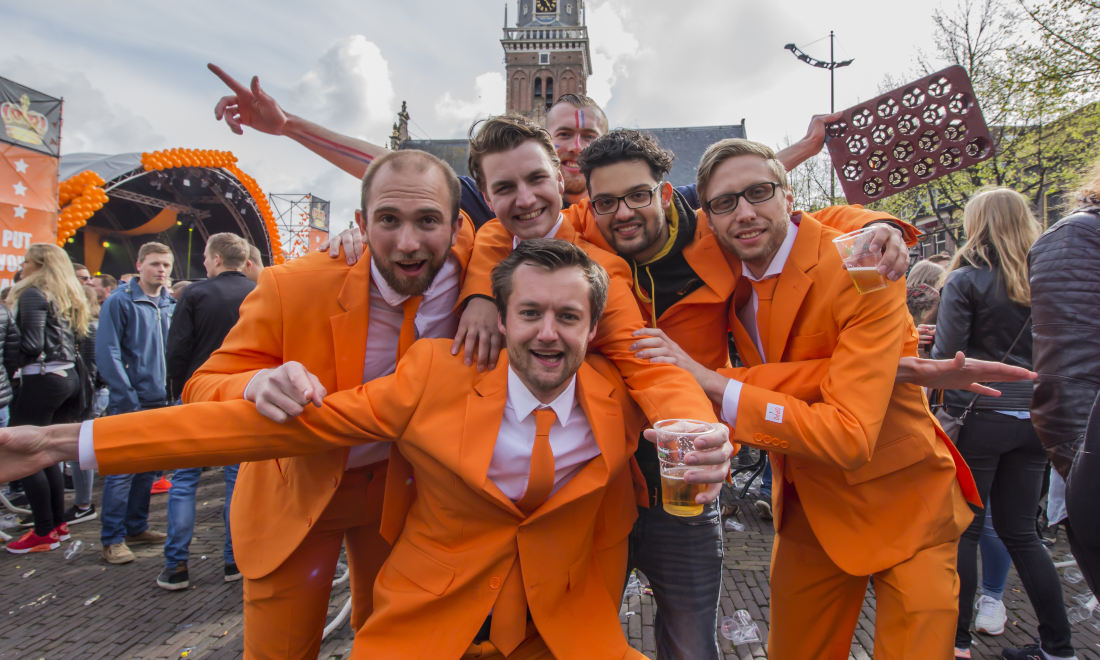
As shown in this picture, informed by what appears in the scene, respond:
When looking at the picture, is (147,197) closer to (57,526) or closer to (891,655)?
(57,526)

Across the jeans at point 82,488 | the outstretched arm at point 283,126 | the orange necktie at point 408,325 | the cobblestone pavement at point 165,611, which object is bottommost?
the cobblestone pavement at point 165,611

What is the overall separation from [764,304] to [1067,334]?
3.13ft

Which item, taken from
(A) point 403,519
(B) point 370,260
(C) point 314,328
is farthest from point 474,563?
(B) point 370,260

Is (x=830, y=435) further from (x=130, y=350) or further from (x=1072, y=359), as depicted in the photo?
(x=130, y=350)

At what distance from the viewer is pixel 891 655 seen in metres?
2.01

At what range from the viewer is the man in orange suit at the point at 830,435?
1.92 metres

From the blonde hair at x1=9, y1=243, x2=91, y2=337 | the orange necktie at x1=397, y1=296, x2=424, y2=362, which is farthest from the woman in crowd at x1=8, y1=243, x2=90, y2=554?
the orange necktie at x1=397, y1=296, x2=424, y2=362

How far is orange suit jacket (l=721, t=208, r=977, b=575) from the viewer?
189 cm

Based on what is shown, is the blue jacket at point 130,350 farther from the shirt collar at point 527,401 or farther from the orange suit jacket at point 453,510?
the shirt collar at point 527,401

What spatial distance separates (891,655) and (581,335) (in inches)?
65.0

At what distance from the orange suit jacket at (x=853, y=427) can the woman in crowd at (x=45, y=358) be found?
6003mm

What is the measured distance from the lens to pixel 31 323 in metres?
4.80

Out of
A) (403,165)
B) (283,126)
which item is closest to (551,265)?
(403,165)

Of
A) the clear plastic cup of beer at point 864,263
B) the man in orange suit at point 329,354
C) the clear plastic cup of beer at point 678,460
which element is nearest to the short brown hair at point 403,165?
the man in orange suit at point 329,354
